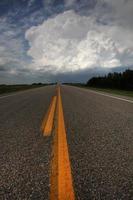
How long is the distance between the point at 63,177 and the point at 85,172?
11.1 inches

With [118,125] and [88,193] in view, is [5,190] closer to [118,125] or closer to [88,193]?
[88,193]

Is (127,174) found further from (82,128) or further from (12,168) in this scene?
(82,128)

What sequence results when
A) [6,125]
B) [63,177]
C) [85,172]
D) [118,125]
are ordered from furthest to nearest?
[6,125] → [118,125] → [85,172] → [63,177]

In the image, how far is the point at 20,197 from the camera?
1.70 meters

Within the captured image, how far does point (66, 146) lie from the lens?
2.97m

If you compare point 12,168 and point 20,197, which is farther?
point 12,168

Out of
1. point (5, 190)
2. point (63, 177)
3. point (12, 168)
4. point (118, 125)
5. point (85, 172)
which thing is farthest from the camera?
point (118, 125)

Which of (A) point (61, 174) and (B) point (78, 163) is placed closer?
(A) point (61, 174)

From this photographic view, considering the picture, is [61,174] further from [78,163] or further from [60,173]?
[78,163]

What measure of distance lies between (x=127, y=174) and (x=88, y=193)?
588 mm

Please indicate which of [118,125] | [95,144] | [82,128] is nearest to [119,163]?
[95,144]

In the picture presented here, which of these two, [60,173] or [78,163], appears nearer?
[60,173]

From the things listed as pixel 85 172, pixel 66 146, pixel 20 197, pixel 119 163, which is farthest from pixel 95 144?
pixel 20 197

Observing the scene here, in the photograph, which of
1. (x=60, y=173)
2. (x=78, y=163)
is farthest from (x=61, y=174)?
(x=78, y=163)
